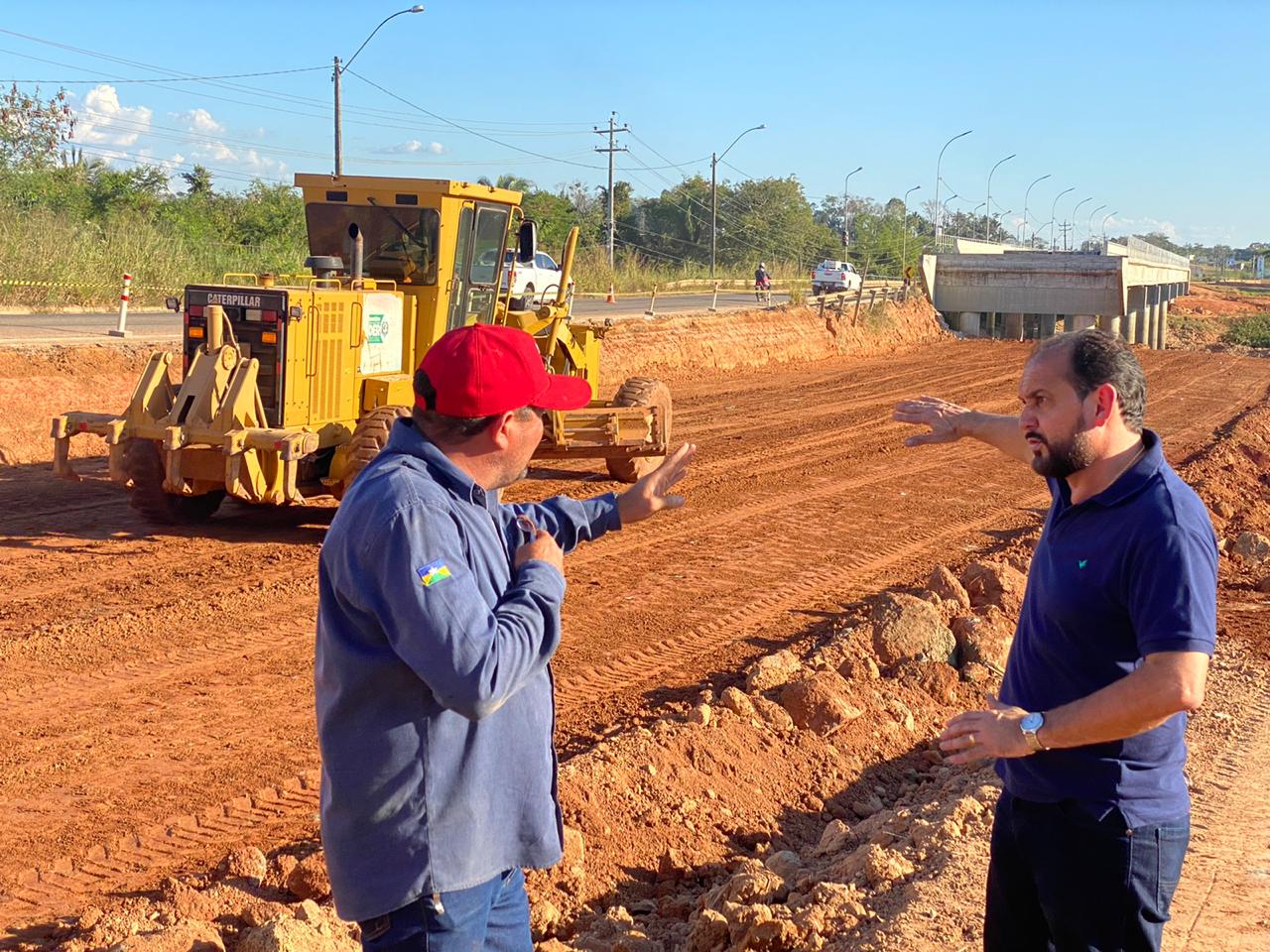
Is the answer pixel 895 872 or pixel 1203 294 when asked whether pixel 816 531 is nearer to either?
pixel 895 872

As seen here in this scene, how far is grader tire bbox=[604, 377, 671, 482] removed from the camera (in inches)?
523

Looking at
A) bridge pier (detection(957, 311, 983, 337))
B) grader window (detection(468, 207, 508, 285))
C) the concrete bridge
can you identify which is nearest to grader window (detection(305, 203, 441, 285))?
grader window (detection(468, 207, 508, 285))

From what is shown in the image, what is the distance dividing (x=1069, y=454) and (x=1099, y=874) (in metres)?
0.97

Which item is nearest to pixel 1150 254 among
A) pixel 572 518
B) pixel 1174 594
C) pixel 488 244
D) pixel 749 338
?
pixel 749 338

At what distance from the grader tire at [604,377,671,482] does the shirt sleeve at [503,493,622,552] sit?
9.82 metres

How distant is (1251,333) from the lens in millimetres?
58531

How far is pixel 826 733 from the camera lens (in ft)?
22.3

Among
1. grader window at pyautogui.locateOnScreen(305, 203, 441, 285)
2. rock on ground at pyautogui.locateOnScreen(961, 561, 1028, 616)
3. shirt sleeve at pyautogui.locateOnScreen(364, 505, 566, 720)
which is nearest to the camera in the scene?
shirt sleeve at pyautogui.locateOnScreen(364, 505, 566, 720)

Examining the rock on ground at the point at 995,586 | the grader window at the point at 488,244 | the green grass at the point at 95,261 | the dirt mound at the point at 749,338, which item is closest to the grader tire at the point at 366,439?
the grader window at the point at 488,244

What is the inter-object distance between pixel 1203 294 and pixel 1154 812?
344 ft

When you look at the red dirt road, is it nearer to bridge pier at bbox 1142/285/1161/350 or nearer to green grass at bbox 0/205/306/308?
green grass at bbox 0/205/306/308

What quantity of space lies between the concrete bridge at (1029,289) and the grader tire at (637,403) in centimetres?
2906

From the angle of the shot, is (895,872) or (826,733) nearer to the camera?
(895,872)

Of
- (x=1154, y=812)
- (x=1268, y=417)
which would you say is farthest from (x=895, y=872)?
(x=1268, y=417)
